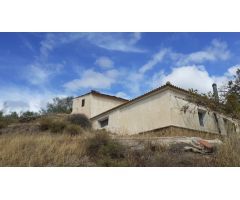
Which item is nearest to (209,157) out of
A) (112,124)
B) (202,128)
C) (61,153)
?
(61,153)

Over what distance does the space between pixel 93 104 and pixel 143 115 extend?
10399 mm

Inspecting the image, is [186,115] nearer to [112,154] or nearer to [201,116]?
[201,116]

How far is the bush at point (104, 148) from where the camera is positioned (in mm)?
8276

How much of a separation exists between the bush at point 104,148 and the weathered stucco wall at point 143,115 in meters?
8.08

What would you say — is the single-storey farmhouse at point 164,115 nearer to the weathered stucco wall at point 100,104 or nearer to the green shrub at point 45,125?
the green shrub at point 45,125

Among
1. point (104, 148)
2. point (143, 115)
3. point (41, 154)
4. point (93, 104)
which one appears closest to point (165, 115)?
point (143, 115)

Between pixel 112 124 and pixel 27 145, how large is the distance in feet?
42.3

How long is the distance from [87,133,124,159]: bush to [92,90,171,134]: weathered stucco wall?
808cm

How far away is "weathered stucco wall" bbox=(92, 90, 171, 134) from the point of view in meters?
17.0

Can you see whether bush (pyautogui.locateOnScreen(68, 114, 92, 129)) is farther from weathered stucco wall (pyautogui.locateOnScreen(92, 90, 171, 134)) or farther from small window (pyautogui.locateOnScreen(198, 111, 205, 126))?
small window (pyautogui.locateOnScreen(198, 111, 205, 126))

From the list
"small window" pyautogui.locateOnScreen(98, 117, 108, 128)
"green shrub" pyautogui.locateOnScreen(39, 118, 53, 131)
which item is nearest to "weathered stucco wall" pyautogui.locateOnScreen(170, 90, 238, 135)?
"green shrub" pyautogui.locateOnScreen(39, 118, 53, 131)

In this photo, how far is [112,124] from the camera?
21797 millimetres

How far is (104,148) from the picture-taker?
8.46 m

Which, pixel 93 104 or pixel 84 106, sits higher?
pixel 93 104
